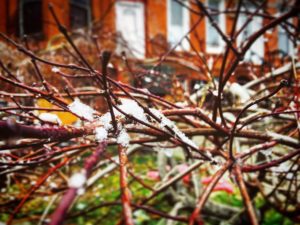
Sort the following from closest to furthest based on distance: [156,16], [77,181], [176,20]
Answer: [77,181], [156,16], [176,20]

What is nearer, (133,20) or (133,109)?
(133,109)

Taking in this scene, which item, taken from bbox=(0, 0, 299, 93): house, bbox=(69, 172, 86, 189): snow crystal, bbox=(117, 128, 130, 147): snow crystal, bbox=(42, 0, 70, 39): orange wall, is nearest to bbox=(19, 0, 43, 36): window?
bbox=(0, 0, 299, 93): house

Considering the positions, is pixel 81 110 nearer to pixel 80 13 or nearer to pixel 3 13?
pixel 80 13

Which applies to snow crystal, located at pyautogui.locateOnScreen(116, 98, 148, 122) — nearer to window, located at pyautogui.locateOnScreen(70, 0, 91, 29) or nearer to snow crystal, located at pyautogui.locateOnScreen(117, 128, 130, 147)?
snow crystal, located at pyautogui.locateOnScreen(117, 128, 130, 147)

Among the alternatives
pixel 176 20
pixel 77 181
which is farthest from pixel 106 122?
pixel 176 20

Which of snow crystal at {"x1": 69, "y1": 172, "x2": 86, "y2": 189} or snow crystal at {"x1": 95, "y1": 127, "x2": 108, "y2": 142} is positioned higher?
snow crystal at {"x1": 95, "y1": 127, "x2": 108, "y2": 142}

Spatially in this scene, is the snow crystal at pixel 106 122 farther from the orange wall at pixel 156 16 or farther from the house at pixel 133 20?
the orange wall at pixel 156 16
